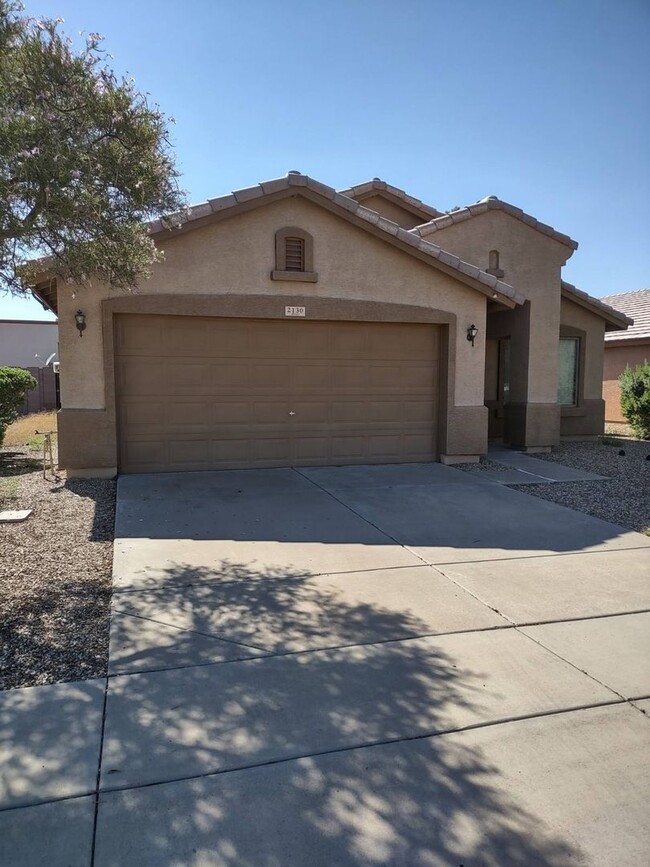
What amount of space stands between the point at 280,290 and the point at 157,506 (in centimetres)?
425

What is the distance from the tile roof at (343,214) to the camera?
9.61 metres

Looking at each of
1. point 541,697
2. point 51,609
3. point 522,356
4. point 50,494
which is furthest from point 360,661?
point 522,356

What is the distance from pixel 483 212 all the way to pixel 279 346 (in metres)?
5.71

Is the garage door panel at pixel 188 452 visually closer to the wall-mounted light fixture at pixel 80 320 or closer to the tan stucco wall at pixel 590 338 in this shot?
the wall-mounted light fixture at pixel 80 320

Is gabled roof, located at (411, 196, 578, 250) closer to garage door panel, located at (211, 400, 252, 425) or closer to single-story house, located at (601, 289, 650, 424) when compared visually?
garage door panel, located at (211, 400, 252, 425)

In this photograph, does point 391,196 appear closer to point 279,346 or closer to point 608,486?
point 279,346

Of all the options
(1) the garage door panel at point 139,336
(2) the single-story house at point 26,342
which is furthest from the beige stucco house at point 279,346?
(2) the single-story house at point 26,342

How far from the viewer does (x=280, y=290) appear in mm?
10477

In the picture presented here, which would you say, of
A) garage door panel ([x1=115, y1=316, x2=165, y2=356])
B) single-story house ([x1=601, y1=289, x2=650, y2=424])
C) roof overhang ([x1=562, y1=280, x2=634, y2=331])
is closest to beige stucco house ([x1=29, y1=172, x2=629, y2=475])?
garage door panel ([x1=115, y1=316, x2=165, y2=356])

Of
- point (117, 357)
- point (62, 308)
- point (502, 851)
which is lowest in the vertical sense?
point (502, 851)

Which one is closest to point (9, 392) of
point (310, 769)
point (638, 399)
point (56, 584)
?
point (56, 584)

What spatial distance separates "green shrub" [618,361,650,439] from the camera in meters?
16.5

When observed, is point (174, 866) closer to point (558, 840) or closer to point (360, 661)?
point (558, 840)

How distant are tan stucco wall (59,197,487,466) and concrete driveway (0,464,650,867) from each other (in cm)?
444
